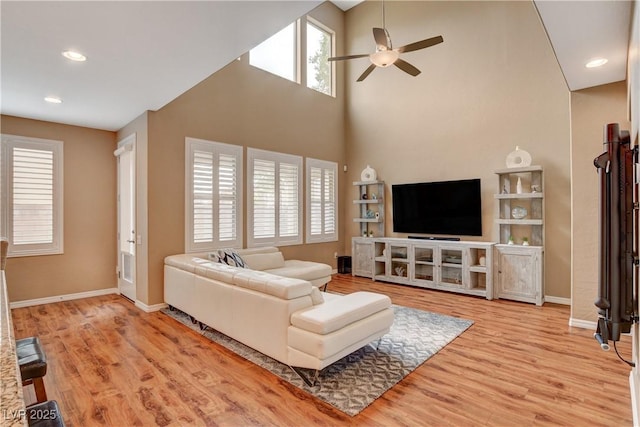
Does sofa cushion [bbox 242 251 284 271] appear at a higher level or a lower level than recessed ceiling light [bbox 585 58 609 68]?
lower

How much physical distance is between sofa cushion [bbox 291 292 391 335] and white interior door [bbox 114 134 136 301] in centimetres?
330

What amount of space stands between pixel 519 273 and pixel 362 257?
108 inches

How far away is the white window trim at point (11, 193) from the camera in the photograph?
4375mm

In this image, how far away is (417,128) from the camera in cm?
638

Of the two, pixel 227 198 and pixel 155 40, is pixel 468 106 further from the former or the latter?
pixel 155 40

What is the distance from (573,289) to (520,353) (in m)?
1.31

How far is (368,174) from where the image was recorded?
691 centimetres

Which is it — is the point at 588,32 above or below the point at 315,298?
above

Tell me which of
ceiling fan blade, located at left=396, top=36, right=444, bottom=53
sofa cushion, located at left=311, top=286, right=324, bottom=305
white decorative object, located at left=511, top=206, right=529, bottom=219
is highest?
ceiling fan blade, located at left=396, top=36, right=444, bottom=53

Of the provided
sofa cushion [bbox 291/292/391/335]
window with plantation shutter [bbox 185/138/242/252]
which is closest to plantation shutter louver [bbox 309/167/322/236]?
window with plantation shutter [bbox 185/138/242/252]

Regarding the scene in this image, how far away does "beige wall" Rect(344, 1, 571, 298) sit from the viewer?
16.2ft

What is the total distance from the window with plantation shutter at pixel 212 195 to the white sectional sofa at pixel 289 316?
155 cm

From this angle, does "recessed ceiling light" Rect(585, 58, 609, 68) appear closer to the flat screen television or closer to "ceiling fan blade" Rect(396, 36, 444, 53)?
"ceiling fan blade" Rect(396, 36, 444, 53)

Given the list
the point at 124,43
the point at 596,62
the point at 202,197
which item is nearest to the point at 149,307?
the point at 202,197
